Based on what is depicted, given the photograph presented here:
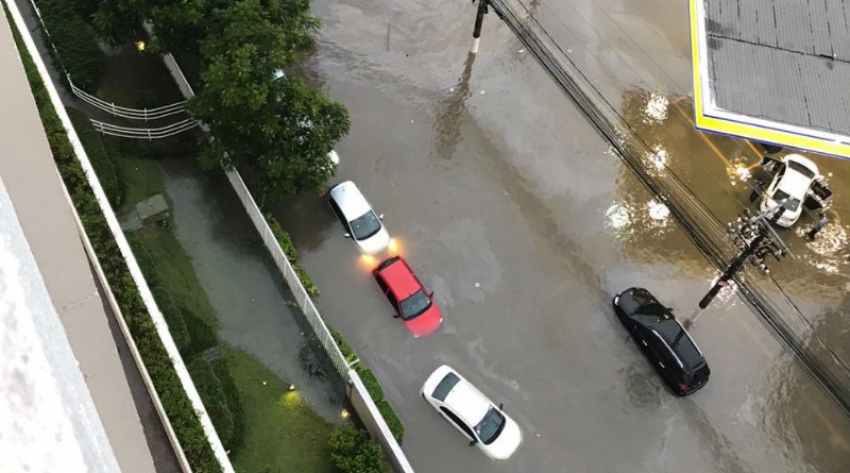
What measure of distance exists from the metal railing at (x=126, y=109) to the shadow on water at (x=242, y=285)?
56.3 inches

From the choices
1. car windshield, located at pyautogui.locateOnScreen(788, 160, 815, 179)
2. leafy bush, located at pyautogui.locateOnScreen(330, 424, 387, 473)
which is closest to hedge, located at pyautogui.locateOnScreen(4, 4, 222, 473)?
leafy bush, located at pyautogui.locateOnScreen(330, 424, 387, 473)

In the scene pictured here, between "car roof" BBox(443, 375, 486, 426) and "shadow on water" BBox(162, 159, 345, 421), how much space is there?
244 centimetres

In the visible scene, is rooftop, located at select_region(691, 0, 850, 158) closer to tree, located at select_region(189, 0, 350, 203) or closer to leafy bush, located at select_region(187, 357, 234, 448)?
tree, located at select_region(189, 0, 350, 203)

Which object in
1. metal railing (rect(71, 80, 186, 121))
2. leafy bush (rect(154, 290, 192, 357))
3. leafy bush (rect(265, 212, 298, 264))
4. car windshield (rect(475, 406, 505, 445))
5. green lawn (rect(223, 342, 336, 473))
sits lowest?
car windshield (rect(475, 406, 505, 445))

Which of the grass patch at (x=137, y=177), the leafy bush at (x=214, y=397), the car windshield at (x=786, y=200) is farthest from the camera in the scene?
the car windshield at (x=786, y=200)

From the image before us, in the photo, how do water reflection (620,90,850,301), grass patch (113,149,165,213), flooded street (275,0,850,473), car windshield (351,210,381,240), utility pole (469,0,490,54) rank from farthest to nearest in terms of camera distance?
utility pole (469,0,490,54), water reflection (620,90,850,301), car windshield (351,210,381,240), grass patch (113,149,165,213), flooded street (275,0,850,473)

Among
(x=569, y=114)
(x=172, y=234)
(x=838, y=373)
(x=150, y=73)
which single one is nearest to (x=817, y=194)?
(x=838, y=373)

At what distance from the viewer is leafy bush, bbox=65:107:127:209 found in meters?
15.5

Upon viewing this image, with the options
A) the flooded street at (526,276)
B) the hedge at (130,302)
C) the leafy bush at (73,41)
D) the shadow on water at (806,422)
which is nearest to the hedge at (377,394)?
the flooded street at (526,276)

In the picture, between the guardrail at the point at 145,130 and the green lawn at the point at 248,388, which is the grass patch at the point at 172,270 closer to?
the green lawn at the point at 248,388

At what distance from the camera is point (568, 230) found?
17.6 meters

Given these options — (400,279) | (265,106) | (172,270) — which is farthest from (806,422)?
(172,270)

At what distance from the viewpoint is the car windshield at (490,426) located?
1423cm

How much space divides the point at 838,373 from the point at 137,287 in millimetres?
16234
